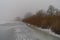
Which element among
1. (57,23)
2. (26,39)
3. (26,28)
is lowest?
(26,39)

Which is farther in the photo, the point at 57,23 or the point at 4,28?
the point at 4,28

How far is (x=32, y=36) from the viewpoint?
2.03 m

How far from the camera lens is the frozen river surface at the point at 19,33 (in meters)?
2.01

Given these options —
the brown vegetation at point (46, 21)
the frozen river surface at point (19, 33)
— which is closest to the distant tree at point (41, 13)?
the brown vegetation at point (46, 21)

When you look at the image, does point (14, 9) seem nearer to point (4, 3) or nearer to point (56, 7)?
point (4, 3)

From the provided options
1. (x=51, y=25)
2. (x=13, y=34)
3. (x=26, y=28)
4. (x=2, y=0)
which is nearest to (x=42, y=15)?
(x=51, y=25)

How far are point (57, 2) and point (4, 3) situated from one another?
2.83 feet

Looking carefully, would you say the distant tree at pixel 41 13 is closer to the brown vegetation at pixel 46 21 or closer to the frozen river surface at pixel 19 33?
the brown vegetation at pixel 46 21

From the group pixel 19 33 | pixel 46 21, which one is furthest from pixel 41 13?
pixel 19 33

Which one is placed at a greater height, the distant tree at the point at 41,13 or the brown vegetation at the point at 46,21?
the distant tree at the point at 41,13

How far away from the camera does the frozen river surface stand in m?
2.01

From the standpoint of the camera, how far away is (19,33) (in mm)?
2096

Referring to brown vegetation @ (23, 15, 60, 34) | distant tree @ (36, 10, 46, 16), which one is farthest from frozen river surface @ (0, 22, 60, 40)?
distant tree @ (36, 10, 46, 16)

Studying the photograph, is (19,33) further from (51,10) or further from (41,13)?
(51,10)
